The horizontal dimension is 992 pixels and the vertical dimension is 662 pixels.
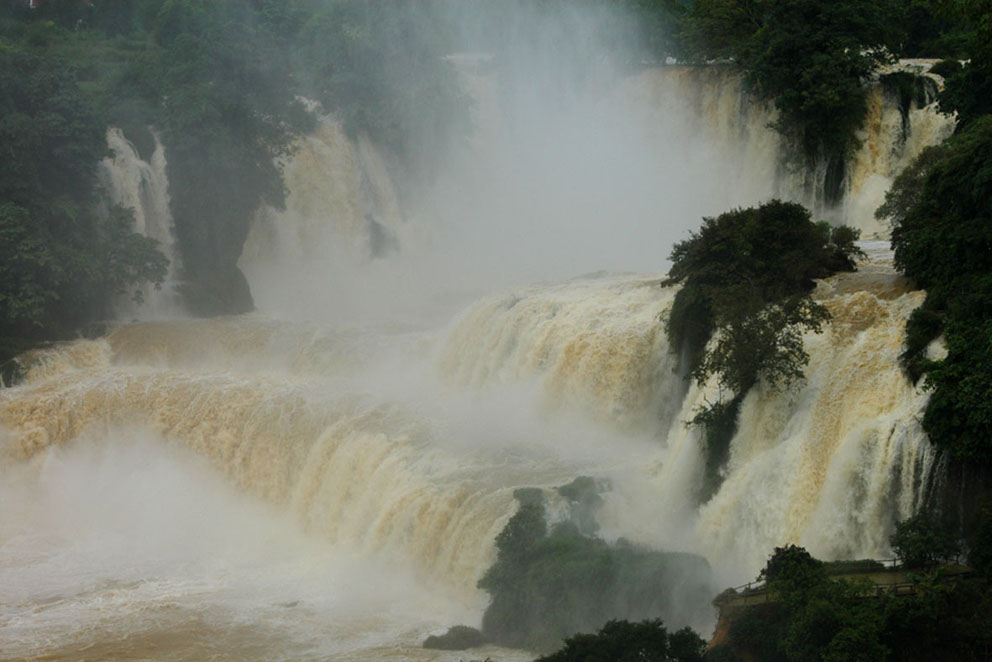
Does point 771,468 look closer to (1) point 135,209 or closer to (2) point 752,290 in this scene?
(2) point 752,290

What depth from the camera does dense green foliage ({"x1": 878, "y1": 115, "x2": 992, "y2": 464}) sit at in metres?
14.8

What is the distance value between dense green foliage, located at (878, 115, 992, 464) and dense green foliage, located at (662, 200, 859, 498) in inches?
66.0

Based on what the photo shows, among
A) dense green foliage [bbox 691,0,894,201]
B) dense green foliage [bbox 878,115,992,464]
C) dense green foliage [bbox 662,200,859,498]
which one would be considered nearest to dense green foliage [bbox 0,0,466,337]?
dense green foliage [bbox 691,0,894,201]

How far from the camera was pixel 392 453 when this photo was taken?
2378 cm

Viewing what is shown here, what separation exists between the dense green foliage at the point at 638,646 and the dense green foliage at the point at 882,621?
101cm

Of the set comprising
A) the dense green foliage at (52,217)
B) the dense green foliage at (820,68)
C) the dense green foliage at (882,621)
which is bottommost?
the dense green foliage at (882,621)

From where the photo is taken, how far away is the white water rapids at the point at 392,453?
17.9 m

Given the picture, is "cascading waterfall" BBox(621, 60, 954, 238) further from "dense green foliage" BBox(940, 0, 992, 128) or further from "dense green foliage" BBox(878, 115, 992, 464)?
"dense green foliage" BBox(878, 115, 992, 464)

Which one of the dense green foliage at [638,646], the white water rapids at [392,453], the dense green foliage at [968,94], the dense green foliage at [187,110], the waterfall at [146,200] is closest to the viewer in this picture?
the dense green foliage at [638,646]

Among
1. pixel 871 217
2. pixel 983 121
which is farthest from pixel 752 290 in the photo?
pixel 871 217

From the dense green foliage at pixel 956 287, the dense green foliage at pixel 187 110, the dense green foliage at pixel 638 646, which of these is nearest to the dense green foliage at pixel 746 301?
the dense green foliage at pixel 956 287

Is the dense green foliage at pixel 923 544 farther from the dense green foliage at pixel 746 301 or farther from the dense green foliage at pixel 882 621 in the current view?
the dense green foliage at pixel 746 301

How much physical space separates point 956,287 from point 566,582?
289 inches

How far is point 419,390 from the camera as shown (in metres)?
27.8
